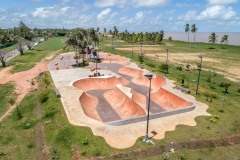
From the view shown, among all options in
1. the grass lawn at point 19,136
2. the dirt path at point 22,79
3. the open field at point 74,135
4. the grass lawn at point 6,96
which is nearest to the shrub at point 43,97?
the open field at point 74,135

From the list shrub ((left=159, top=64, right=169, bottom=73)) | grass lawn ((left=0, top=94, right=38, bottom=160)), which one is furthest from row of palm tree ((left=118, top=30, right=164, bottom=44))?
grass lawn ((left=0, top=94, right=38, bottom=160))

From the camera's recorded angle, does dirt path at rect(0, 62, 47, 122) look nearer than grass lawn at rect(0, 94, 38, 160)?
No

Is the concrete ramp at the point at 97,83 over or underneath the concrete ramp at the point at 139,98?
over

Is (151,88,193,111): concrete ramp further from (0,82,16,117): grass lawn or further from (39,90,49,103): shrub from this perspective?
(0,82,16,117): grass lawn

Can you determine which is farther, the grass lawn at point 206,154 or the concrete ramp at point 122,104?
the concrete ramp at point 122,104

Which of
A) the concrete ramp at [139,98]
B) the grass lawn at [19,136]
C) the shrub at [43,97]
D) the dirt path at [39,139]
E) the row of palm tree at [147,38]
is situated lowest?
the grass lawn at [19,136]

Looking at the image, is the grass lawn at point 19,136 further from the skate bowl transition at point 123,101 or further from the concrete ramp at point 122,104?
the concrete ramp at point 122,104
